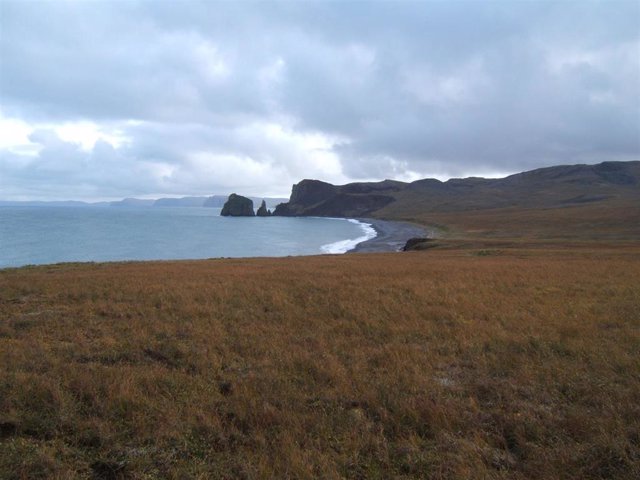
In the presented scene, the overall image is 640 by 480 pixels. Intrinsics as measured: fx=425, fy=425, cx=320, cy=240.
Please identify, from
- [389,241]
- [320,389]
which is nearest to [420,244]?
[389,241]

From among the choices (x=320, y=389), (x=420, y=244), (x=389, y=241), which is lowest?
(x=389, y=241)

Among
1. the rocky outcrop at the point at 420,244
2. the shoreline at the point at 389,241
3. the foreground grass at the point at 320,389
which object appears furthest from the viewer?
the shoreline at the point at 389,241

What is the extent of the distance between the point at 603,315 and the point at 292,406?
32.0ft

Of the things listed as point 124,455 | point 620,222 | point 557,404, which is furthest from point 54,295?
point 620,222

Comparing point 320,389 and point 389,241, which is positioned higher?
point 320,389

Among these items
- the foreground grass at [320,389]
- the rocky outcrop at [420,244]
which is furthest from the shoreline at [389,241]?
the foreground grass at [320,389]

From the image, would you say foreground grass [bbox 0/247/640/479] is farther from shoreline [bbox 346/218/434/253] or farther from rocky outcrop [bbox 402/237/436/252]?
shoreline [bbox 346/218/434/253]

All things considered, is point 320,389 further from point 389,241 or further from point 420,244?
point 389,241

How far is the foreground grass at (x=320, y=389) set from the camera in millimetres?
4984

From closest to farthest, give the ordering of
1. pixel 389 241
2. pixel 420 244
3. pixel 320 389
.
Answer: pixel 320 389 → pixel 420 244 → pixel 389 241

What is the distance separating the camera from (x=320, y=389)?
692 centimetres

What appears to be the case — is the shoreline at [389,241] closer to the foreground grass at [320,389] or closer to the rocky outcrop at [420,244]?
the rocky outcrop at [420,244]

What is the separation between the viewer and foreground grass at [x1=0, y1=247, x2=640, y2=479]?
196 inches

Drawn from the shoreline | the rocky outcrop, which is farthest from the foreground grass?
the shoreline
